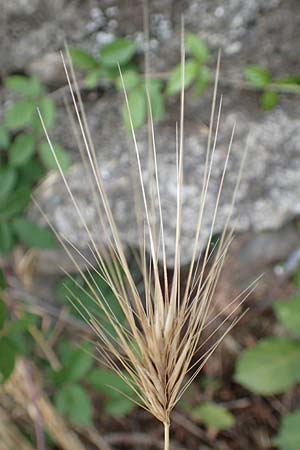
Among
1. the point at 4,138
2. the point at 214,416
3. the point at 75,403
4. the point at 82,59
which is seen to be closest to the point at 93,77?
the point at 82,59

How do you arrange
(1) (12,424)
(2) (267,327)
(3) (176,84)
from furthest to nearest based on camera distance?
1. (2) (267,327)
2. (1) (12,424)
3. (3) (176,84)

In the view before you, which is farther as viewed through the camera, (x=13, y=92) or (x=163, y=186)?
→ (x=13, y=92)

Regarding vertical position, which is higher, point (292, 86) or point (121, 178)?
point (292, 86)

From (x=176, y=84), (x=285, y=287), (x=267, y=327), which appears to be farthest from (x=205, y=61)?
(x=267, y=327)

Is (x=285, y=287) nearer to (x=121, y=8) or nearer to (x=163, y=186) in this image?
(x=163, y=186)

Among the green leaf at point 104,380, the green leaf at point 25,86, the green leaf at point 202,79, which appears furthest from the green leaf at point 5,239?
the green leaf at point 202,79

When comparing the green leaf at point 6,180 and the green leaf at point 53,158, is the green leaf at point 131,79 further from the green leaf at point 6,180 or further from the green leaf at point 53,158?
the green leaf at point 6,180

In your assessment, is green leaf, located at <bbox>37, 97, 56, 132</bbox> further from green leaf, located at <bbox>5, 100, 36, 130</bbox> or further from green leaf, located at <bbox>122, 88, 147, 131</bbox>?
green leaf, located at <bbox>122, 88, 147, 131</bbox>
